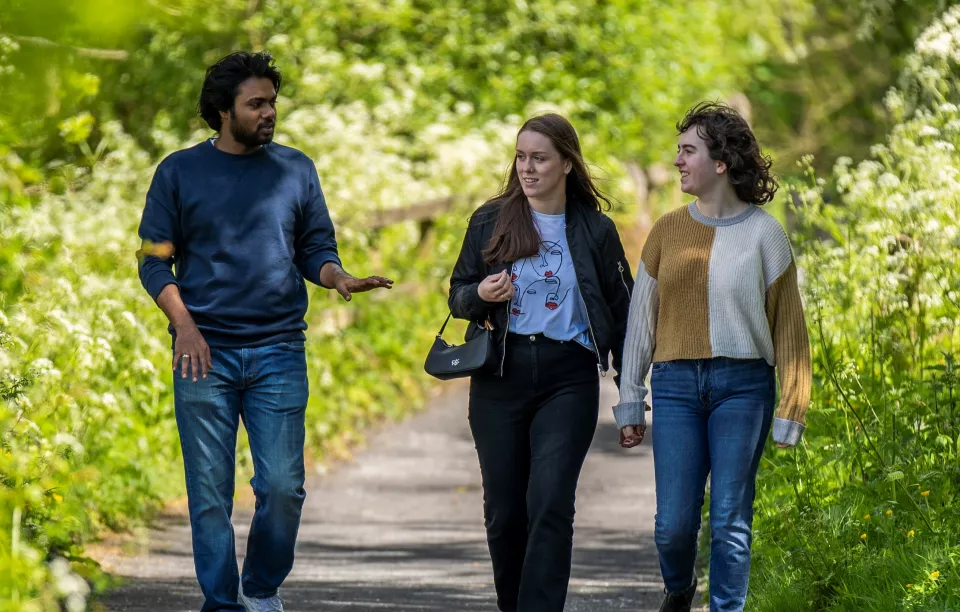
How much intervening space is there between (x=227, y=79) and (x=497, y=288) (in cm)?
119

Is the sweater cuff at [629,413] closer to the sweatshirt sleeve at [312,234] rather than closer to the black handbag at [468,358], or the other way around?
the black handbag at [468,358]

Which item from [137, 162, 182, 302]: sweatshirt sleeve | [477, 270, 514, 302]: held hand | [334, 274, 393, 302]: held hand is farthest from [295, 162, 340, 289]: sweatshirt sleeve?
[477, 270, 514, 302]: held hand

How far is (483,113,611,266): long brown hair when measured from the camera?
5.09 metres

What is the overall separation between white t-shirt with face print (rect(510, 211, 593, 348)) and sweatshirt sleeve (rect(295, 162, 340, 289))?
0.72 metres

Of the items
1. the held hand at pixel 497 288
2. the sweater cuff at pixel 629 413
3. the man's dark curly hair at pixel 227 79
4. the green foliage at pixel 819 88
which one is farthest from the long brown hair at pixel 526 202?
the green foliage at pixel 819 88

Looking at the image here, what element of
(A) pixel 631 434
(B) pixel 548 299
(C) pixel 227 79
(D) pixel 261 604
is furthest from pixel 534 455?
(C) pixel 227 79

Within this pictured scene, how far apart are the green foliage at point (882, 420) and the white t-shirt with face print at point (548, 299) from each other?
0.96 meters

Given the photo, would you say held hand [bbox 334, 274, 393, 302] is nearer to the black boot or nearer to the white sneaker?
the white sneaker

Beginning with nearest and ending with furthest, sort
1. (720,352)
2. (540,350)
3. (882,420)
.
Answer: (720,352) → (540,350) → (882,420)

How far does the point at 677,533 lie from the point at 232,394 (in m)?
1.57

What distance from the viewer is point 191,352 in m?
4.99

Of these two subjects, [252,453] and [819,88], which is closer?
[252,453]

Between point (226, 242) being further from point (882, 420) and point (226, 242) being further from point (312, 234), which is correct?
point (882, 420)

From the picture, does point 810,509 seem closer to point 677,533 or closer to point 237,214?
point 677,533
